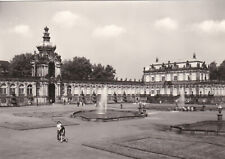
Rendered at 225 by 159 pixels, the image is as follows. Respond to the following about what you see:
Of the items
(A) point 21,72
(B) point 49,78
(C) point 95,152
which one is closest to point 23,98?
(B) point 49,78

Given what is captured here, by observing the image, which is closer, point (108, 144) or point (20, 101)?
point (108, 144)

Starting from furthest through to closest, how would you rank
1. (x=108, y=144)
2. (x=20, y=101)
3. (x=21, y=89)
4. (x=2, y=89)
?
(x=21, y=89), (x=20, y=101), (x=2, y=89), (x=108, y=144)

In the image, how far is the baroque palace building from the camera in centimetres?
5338

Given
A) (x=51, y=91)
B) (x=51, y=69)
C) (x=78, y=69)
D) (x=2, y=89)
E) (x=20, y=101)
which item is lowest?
(x=20, y=101)

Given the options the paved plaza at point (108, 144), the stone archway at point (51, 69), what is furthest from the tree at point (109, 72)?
the paved plaza at point (108, 144)

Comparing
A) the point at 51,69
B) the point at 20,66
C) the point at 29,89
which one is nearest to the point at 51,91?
the point at 29,89

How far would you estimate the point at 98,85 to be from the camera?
6681 centimetres

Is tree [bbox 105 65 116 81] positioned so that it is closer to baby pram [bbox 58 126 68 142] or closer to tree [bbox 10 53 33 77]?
tree [bbox 10 53 33 77]

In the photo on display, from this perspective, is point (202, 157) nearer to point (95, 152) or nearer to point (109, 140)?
point (95, 152)

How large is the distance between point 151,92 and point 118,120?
55459 millimetres

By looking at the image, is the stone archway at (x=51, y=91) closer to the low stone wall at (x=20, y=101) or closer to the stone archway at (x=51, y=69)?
the low stone wall at (x=20, y=101)

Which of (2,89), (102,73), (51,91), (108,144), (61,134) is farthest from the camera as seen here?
(102,73)

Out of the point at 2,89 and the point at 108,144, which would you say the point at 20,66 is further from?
the point at 108,144

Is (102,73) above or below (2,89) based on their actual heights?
above
